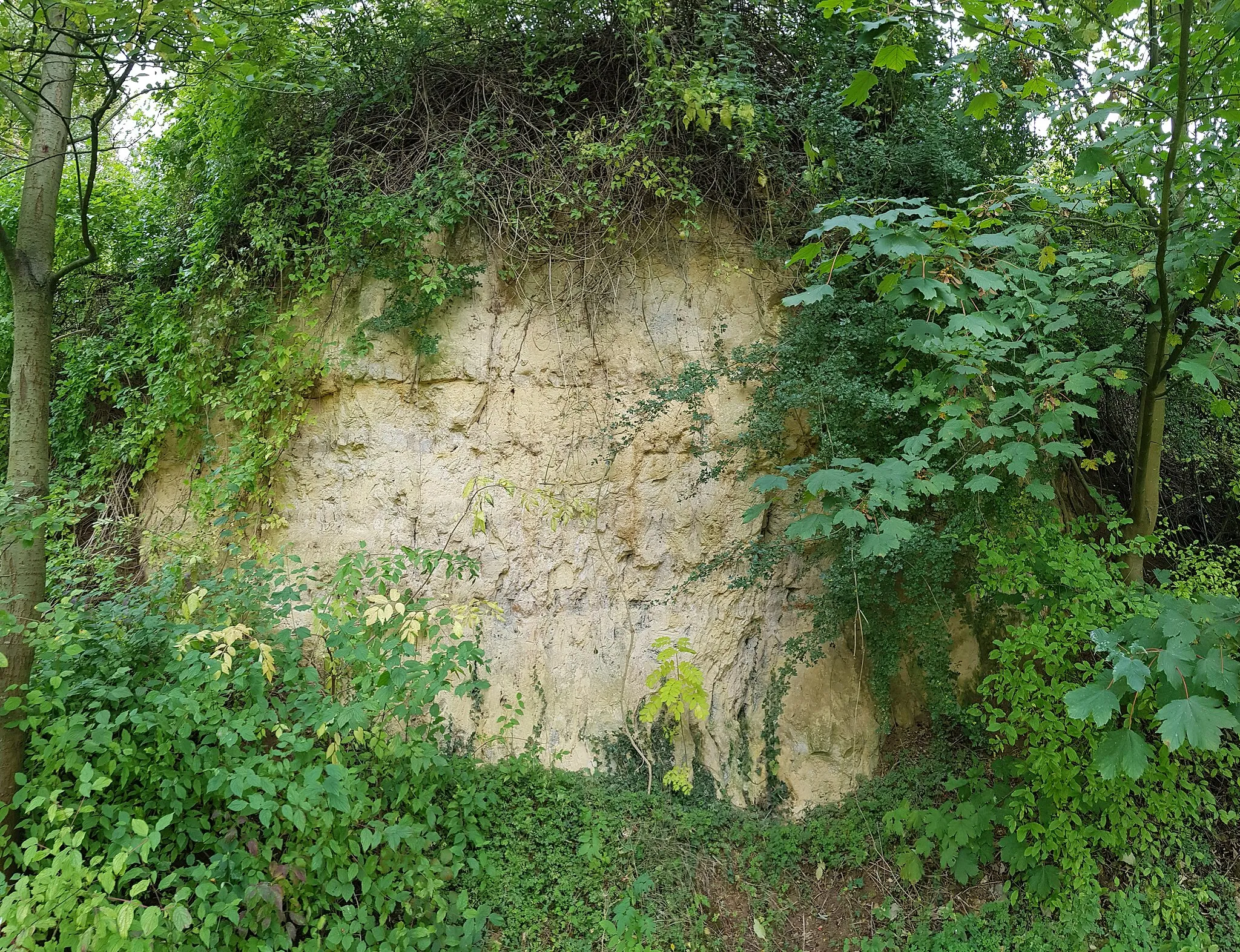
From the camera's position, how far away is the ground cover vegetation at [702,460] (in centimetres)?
306

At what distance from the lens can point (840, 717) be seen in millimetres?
4359

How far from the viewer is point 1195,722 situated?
2123 millimetres

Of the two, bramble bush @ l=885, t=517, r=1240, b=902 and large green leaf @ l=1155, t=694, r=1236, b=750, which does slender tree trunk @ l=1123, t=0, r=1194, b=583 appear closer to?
bramble bush @ l=885, t=517, r=1240, b=902

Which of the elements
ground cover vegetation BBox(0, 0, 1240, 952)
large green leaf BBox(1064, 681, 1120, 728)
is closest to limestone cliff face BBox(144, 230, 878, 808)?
ground cover vegetation BBox(0, 0, 1240, 952)

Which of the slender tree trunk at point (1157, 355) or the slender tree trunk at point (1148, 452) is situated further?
the slender tree trunk at point (1148, 452)

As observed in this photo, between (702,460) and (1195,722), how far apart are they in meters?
2.79

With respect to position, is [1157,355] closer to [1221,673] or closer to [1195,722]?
[1221,673]

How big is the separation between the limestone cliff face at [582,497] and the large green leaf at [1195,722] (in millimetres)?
2258

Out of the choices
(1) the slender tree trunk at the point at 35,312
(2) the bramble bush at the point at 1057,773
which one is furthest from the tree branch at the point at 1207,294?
(1) the slender tree trunk at the point at 35,312

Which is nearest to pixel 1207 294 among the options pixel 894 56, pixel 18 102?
pixel 894 56

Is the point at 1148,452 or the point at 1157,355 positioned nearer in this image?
the point at 1157,355

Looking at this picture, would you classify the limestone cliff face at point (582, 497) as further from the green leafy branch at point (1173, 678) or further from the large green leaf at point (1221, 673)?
the large green leaf at point (1221, 673)

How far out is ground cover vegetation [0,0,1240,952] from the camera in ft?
10.0

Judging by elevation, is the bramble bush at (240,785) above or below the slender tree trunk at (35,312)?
below
